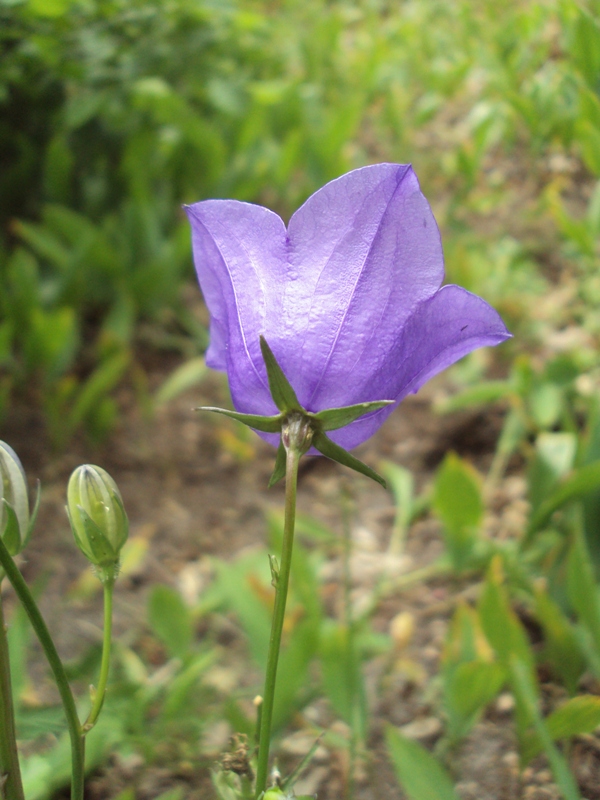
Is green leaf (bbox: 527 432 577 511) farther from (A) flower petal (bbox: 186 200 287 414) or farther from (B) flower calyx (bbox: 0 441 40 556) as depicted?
(B) flower calyx (bbox: 0 441 40 556)

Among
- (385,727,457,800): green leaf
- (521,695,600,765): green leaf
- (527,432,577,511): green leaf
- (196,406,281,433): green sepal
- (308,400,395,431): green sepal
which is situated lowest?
(385,727,457,800): green leaf

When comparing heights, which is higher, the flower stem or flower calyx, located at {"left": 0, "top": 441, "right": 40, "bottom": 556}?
flower calyx, located at {"left": 0, "top": 441, "right": 40, "bottom": 556}

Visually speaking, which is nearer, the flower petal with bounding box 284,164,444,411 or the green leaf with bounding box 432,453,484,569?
the flower petal with bounding box 284,164,444,411

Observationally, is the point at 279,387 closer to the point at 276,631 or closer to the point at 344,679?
the point at 276,631

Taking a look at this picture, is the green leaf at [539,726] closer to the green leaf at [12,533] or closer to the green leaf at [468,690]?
the green leaf at [468,690]

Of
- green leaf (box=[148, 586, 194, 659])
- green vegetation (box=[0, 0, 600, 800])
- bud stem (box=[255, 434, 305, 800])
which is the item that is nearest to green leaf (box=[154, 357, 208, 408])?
green vegetation (box=[0, 0, 600, 800])

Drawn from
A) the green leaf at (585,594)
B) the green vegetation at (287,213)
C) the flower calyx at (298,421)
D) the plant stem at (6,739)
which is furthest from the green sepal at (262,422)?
the green leaf at (585,594)
